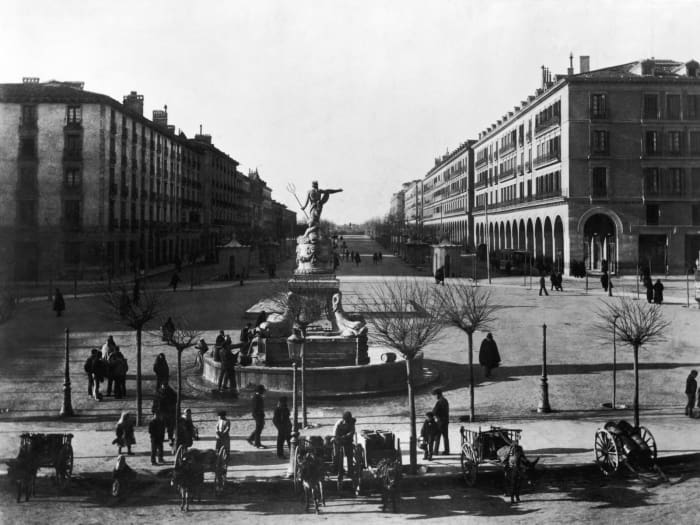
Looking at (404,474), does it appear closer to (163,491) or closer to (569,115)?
(163,491)

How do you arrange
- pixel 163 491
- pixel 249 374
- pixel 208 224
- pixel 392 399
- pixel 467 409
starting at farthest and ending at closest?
pixel 208 224 < pixel 249 374 < pixel 392 399 < pixel 467 409 < pixel 163 491

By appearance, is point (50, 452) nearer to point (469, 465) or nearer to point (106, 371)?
point (106, 371)

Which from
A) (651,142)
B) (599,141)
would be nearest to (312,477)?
(599,141)

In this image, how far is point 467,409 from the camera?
14.4 meters

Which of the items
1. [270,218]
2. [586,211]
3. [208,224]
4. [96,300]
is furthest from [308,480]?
[270,218]

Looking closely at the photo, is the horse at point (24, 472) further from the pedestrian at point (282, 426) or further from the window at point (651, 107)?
the window at point (651, 107)

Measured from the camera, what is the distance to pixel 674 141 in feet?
151

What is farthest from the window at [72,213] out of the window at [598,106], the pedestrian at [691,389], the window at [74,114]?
the pedestrian at [691,389]

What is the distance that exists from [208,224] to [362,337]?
7068 cm

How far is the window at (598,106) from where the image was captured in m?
47.3

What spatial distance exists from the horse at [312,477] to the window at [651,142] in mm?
45451

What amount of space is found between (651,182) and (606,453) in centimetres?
4185

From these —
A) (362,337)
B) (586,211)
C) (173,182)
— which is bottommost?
(362,337)

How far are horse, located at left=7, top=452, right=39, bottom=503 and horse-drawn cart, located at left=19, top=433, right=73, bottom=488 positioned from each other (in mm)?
49
